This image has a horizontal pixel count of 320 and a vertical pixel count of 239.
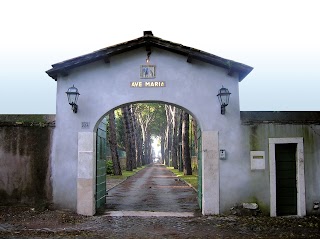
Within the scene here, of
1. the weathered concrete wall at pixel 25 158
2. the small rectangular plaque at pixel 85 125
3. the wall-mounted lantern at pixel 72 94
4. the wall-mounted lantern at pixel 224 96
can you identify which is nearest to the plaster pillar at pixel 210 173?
the wall-mounted lantern at pixel 224 96

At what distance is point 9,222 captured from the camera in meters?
10.4

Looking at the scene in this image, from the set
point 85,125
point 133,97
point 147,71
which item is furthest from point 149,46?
point 85,125

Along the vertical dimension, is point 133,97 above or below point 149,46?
below

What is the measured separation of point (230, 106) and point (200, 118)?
1.01m

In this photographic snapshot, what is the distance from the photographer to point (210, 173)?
1168 cm

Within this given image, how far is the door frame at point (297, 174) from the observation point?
11547mm

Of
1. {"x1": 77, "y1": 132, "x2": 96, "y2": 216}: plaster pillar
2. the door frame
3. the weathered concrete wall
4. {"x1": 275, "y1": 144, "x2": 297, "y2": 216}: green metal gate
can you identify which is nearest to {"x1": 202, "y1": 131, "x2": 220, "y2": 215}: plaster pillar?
the door frame

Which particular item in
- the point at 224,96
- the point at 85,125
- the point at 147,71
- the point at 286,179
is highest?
the point at 147,71

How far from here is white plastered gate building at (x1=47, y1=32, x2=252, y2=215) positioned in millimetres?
11680

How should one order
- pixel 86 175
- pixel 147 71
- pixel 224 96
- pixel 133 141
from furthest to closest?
1. pixel 133 141
2. pixel 147 71
3. pixel 86 175
4. pixel 224 96

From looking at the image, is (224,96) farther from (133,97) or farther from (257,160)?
(133,97)

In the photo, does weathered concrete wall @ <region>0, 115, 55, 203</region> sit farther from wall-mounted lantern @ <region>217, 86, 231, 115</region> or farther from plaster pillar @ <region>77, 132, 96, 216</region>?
wall-mounted lantern @ <region>217, 86, 231, 115</region>

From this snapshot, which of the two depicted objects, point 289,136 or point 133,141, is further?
point 133,141

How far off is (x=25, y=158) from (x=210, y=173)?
5.76 meters
